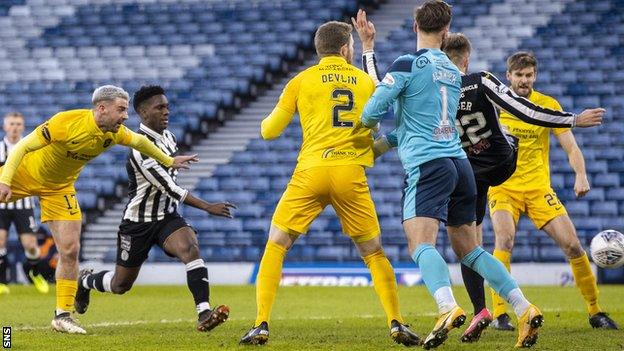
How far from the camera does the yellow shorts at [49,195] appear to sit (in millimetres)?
9797

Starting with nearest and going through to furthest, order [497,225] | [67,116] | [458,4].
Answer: [67,116]
[497,225]
[458,4]

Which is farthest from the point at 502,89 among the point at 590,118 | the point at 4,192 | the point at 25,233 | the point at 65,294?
the point at 25,233

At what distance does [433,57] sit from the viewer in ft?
25.0

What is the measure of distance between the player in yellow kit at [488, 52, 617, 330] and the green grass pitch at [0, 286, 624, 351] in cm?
44

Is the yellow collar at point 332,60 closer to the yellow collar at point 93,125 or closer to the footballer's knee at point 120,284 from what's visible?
the yellow collar at point 93,125

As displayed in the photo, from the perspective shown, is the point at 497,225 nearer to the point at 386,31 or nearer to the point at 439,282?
the point at 439,282

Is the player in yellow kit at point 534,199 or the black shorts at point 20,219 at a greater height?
the player in yellow kit at point 534,199

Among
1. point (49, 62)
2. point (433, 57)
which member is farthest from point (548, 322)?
point (49, 62)

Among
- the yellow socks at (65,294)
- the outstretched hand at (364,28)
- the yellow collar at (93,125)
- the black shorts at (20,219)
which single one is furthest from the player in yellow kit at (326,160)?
the black shorts at (20,219)

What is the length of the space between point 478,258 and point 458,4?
57.7 ft

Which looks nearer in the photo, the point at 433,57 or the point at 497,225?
the point at 433,57

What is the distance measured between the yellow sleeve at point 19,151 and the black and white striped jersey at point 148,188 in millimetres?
928

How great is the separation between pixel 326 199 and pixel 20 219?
8.81 metres

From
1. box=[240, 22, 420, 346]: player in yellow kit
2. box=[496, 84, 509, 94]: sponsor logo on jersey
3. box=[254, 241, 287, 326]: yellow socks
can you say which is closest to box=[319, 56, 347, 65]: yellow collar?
box=[240, 22, 420, 346]: player in yellow kit
